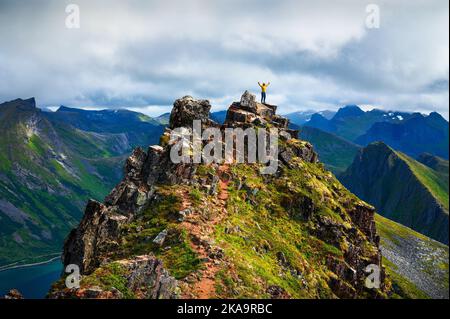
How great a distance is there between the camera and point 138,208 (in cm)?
8088

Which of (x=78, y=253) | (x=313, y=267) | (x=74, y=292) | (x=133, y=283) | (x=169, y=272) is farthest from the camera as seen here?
(x=313, y=267)

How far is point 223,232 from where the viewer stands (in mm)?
74438

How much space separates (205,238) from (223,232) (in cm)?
585

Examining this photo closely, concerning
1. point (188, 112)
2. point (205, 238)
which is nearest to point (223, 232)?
point (205, 238)

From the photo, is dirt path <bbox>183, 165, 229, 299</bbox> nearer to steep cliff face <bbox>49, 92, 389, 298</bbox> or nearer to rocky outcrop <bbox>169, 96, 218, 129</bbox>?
steep cliff face <bbox>49, 92, 389, 298</bbox>

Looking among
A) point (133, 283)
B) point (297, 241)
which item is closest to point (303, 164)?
point (297, 241)

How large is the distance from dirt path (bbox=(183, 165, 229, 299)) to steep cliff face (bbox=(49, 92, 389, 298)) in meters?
0.15

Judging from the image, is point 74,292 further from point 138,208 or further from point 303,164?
point 303,164

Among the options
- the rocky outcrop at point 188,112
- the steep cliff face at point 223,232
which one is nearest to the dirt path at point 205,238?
the steep cliff face at point 223,232

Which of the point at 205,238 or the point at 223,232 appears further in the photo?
the point at 223,232

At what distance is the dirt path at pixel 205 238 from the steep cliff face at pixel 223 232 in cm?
15

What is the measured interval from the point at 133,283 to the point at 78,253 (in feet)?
79.2

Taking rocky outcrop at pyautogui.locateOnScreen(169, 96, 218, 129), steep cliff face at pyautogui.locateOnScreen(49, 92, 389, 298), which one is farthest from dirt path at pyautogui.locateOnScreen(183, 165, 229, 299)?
rocky outcrop at pyautogui.locateOnScreen(169, 96, 218, 129)

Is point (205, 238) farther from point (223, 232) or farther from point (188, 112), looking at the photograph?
point (188, 112)
